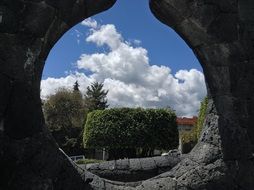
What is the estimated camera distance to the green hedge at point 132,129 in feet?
71.2

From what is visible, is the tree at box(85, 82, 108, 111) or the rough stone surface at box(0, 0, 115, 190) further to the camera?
the tree at box(85, 82, 108, 111)

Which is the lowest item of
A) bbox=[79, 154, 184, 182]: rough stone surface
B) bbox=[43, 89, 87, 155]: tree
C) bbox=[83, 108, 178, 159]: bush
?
bbox=[79, 154, 184, 182]: rough stone surface

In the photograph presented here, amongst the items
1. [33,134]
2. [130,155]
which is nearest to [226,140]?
[33,134]

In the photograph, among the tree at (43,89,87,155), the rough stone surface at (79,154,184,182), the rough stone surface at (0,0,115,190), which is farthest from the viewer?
the tree at (43,89,87,155)

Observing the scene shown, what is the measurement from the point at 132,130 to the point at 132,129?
0.06m

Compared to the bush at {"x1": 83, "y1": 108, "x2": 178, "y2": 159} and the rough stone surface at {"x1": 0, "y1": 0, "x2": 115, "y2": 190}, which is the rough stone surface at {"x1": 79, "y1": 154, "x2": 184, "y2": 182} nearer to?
the rough stone surface at {"x1": 0, "y1": 0, "x2": 115, "y2": 190}

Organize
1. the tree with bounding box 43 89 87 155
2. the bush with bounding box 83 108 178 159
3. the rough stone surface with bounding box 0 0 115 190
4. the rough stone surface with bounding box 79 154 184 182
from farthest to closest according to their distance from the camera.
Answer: the tree with bounding box 43 89 87 155 → the bush with bounding box 83 108 178 159 → the rough stone surface with bounding box 79 154 184 182 → the rough stone surface with bounding box 0 0 115 190

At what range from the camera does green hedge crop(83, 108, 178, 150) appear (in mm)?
21703

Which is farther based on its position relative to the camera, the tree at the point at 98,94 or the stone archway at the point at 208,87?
the tree at the point at 98,94

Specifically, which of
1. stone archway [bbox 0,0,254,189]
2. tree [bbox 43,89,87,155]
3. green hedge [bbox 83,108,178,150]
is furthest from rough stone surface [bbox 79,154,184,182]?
tree [bbox 43,89,87,155]

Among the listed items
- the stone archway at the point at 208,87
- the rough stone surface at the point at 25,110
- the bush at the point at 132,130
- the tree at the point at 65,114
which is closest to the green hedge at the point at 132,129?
the bush at the point at 132,130

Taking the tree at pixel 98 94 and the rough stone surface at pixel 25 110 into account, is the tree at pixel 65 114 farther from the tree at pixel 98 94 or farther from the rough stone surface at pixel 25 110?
the rough stone surface at pixel 25 110

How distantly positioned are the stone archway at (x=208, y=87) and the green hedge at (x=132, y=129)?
1620 centimetres

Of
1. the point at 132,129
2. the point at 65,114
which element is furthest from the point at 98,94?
the point at 132,129
